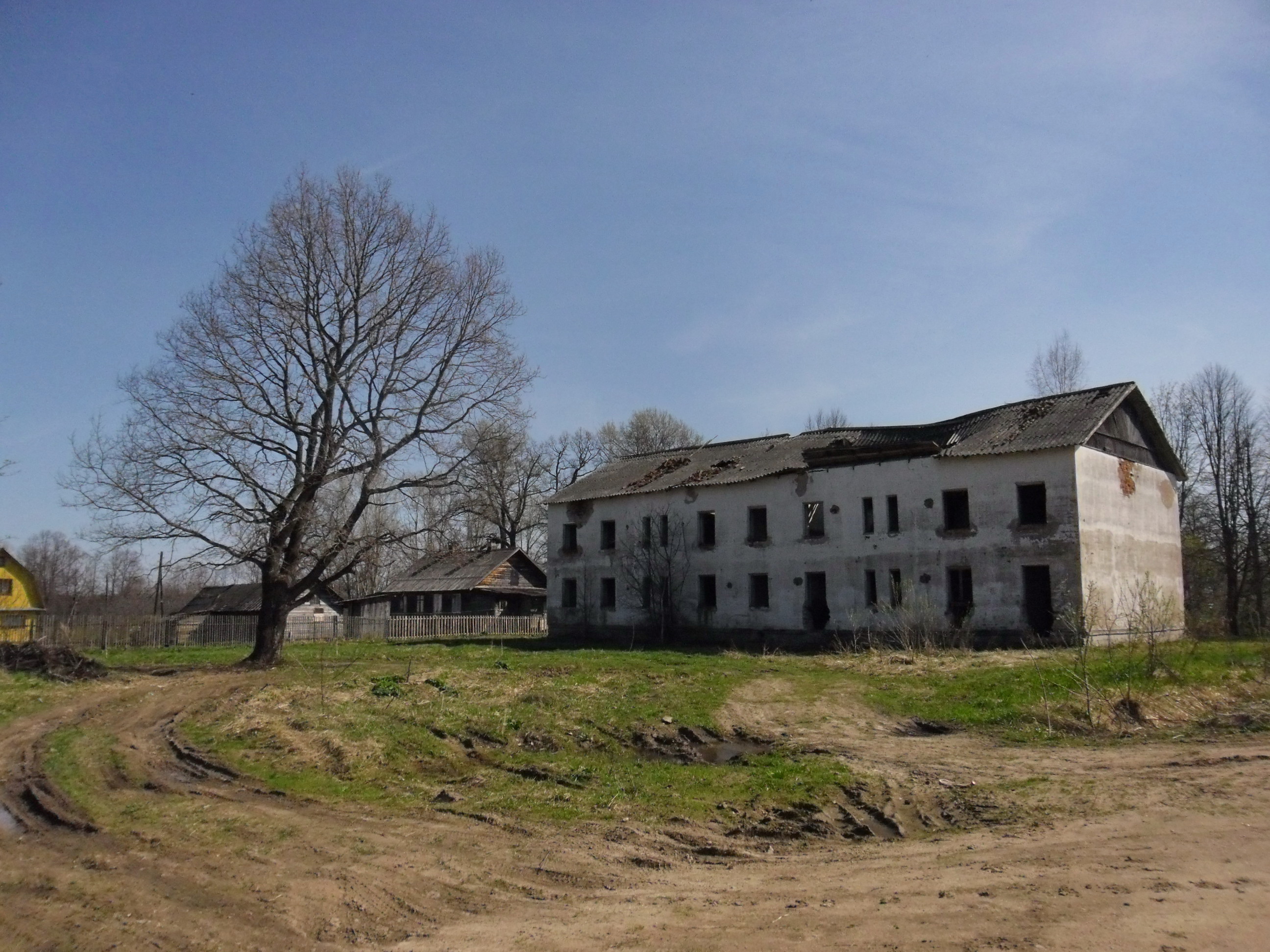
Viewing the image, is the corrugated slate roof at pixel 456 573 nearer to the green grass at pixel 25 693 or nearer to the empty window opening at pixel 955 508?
the empty window opening at pixel 955 508

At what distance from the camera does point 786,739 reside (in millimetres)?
14812

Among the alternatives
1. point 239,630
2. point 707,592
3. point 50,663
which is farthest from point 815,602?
point 239,630

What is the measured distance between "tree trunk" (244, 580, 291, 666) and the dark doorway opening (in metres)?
17.7

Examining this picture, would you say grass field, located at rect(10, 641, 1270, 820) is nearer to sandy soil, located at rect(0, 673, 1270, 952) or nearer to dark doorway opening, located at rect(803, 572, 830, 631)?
sandy soil, located at rect(0, 673, 1270, 952)

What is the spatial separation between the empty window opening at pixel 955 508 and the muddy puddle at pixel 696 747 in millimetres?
17054

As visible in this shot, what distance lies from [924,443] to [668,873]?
25063 mm

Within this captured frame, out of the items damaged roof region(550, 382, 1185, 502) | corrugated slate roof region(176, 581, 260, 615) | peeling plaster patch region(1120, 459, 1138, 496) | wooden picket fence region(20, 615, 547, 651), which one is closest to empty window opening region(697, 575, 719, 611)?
damaged roof region(550, 382, 1185, 502)

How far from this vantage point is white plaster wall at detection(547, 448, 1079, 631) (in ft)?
91.0

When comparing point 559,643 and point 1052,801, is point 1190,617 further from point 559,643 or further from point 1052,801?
point 1052,801

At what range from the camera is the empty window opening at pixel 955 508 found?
2973 centimetres

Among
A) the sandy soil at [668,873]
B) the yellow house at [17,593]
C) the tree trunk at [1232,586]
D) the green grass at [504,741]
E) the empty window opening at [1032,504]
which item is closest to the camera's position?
the sandy soil at [668,873]

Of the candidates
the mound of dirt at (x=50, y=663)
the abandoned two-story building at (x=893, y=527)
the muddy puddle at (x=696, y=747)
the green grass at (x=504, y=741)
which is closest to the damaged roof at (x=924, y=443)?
the abandoned two-story building at (x=893, y=527)

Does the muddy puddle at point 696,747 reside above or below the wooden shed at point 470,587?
below

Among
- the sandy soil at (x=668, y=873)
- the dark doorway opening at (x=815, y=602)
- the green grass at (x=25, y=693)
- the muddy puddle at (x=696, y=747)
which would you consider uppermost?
the dark doorway opening at (x=815, y=602)
